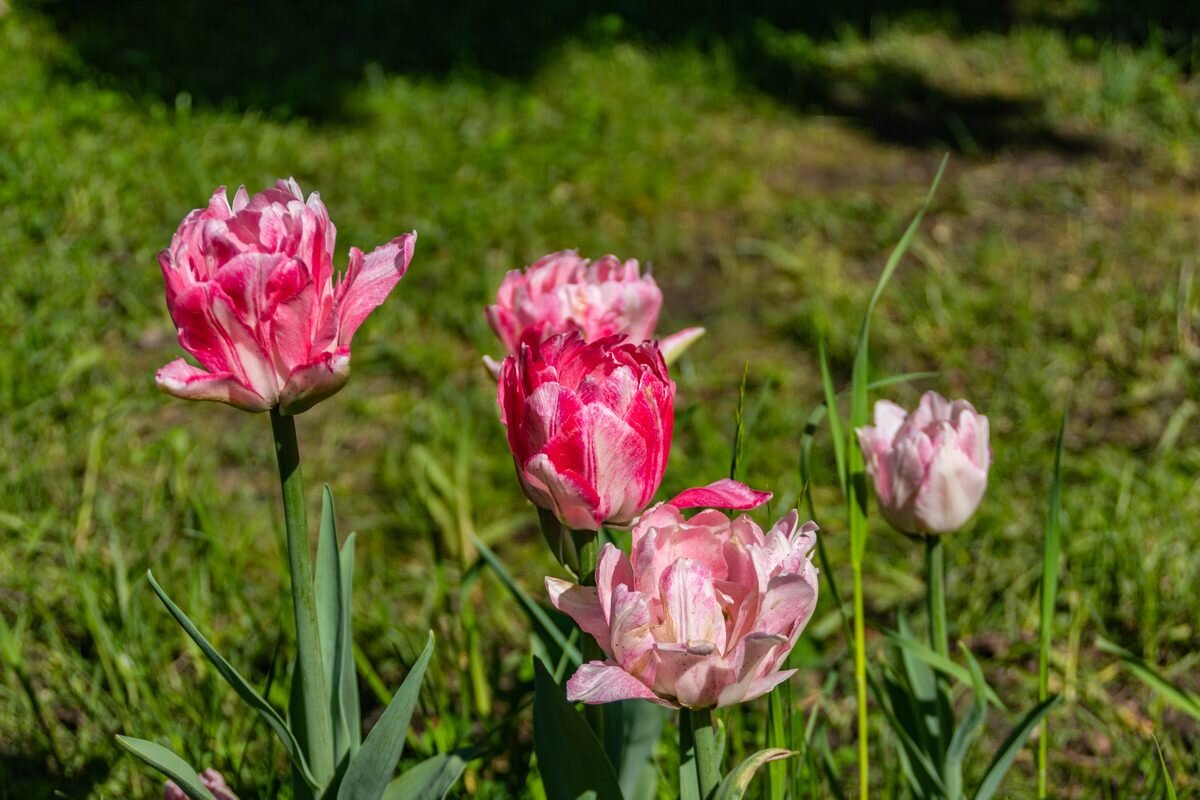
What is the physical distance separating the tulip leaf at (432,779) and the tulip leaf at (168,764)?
0.49 feet

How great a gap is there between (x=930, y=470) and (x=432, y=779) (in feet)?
1.65

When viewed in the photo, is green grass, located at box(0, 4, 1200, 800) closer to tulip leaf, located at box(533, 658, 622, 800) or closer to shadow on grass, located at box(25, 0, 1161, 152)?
shadow on grass, located at box(25, 0, 1161, 152)

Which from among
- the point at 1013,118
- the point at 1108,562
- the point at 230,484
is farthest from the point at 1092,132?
the point at 230,484

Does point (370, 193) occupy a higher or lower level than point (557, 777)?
lower

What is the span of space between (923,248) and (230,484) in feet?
5.60

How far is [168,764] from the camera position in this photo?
880 millimetres

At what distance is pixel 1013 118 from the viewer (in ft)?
12.2

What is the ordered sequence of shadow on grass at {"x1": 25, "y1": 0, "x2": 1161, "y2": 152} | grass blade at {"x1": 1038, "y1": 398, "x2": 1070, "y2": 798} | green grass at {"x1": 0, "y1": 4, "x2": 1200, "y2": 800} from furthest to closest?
shadow on grass at {"x1": 25, "y1": 0, "x2": 1161, "y2": 152} → green grass at {"x1": 0, "y1": 4, "x2": 1200, "y2": 800} → grass blade at {"x1": 1038, "y1": 398, "x2": 1070, "y2": 798}

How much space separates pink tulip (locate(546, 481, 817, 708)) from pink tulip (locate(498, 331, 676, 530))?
35 millimetres

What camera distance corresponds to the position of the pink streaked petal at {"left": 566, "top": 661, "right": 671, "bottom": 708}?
0.71 metres

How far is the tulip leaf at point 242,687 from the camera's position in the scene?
2.74ft

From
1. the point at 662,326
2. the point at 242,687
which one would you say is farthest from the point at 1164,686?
the point at 662,326

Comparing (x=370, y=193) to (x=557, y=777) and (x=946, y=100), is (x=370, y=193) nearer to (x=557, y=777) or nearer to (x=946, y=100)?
(x=946, y=100)

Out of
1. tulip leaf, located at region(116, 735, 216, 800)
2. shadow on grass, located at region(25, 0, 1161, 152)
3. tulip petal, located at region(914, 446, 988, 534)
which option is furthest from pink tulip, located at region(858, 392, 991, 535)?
shadow on grass, located at region(25, 0, 1161, 152)
